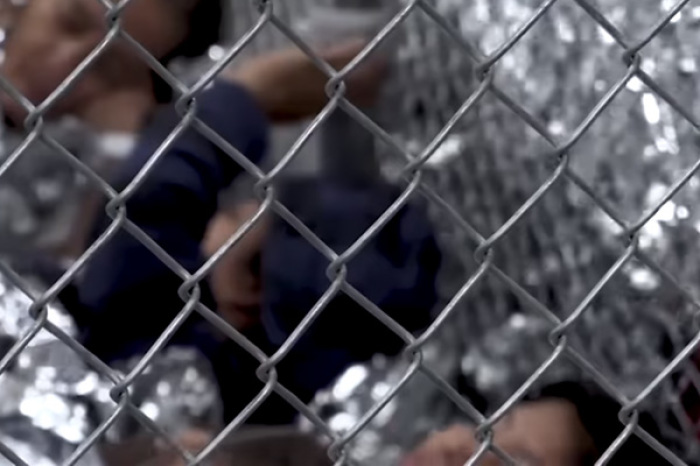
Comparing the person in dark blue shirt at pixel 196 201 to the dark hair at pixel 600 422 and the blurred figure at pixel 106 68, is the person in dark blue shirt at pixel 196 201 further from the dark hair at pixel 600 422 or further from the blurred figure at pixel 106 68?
the dark hair at pixel 600 422

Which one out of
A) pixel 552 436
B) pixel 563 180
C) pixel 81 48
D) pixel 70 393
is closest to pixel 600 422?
pixel 552 436

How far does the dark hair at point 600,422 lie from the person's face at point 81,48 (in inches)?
23.7

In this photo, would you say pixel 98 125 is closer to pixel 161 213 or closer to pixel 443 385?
pixel 161 213

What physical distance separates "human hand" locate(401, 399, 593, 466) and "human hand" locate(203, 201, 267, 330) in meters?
0.24

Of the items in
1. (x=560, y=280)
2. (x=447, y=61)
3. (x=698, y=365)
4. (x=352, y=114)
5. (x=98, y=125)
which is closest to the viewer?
(x=352, y=114)

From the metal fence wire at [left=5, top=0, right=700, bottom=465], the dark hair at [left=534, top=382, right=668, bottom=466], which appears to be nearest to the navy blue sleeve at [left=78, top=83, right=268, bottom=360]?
the metal fence wire at [left=5, top=0, right=700, bottom=465]

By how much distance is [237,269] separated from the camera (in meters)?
1.23

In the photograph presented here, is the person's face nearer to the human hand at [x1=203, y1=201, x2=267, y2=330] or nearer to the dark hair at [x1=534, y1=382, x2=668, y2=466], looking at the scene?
the human hand at [x1=203, y1=201, x2=267, y2=330]

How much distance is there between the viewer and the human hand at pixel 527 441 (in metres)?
1.22

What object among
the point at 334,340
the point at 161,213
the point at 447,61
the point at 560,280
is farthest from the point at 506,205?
the point at 161,213

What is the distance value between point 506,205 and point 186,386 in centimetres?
58

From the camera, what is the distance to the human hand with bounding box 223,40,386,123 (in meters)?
1.21

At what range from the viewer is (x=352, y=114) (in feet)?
3.09

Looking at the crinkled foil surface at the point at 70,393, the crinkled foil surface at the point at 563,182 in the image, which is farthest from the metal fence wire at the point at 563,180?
the crinkled foil surface at the point at 70,393
